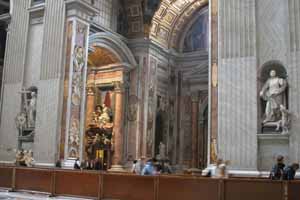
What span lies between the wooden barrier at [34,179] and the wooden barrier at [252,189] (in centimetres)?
401

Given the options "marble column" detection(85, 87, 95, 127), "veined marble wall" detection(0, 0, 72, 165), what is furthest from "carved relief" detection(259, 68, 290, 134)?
"marble column" detection(85, 87, 95, 127)

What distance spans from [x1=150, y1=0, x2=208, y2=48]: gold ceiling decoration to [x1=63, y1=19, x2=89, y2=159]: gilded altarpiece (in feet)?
14.1

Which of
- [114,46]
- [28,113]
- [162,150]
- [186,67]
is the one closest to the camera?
[28,113]

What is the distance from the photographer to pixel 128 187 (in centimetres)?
802

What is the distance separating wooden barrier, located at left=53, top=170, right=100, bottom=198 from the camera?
8.55 m

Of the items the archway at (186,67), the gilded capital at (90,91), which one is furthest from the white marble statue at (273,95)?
the gilded capital at (90,91)

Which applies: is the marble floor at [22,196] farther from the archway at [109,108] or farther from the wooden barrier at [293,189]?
the archway at [109,108]

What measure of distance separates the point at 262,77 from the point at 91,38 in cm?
635

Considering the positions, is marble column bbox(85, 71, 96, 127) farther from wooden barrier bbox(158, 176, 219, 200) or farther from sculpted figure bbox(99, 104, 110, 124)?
wooden barrier bbox(158, 176, 219, 200)

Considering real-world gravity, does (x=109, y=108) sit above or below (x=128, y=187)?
above

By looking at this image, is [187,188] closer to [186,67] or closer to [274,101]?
[274,101]

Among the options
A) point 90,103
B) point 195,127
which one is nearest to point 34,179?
point 90,103

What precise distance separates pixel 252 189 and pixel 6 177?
5.95 m

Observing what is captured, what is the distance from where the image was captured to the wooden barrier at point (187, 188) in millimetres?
7207
